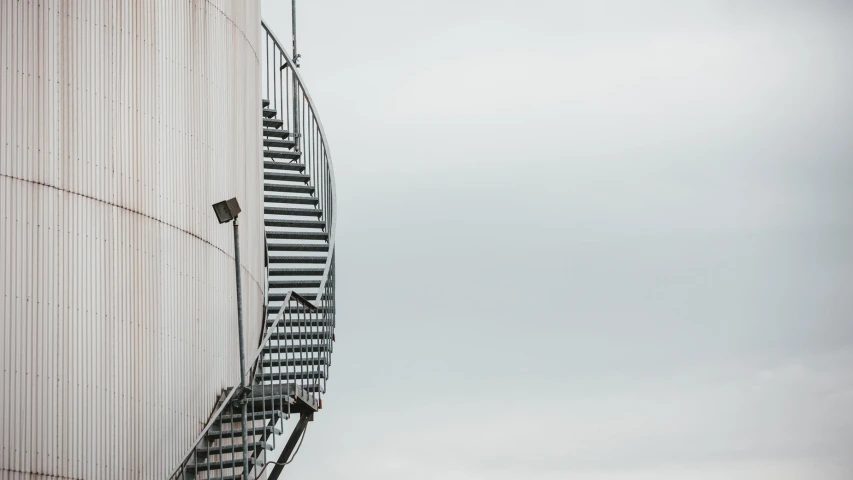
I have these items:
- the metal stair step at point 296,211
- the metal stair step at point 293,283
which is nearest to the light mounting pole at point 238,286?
the metal stair step at point 293,283

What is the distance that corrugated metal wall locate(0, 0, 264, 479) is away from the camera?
13.0m

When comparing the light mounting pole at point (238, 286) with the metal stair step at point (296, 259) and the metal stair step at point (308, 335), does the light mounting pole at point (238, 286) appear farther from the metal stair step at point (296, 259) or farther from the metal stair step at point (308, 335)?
the metal stair step at point (296, 259)

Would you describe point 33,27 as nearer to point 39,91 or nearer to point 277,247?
point 39,91

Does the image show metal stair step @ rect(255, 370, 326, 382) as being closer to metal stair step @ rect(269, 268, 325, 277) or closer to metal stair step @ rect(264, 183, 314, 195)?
metal stair step @ rect(269, 268, 325, 277)

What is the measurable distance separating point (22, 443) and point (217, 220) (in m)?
4.70

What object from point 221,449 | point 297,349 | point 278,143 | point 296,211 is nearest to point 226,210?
point 221,449

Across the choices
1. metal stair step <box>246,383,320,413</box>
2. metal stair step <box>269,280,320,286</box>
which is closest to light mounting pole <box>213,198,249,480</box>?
metal stair step <box>246,383,320,413</box>

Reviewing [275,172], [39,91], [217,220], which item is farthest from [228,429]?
[275,172]

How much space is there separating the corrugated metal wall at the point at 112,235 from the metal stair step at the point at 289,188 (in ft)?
19.3

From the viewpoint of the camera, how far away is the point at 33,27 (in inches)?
527

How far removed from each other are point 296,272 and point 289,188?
1.88 metres

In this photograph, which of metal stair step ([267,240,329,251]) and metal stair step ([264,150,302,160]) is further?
metal stair step ([264,150,302,160])

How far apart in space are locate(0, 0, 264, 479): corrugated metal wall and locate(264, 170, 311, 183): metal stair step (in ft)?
20.0

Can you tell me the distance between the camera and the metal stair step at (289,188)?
23172 mm
